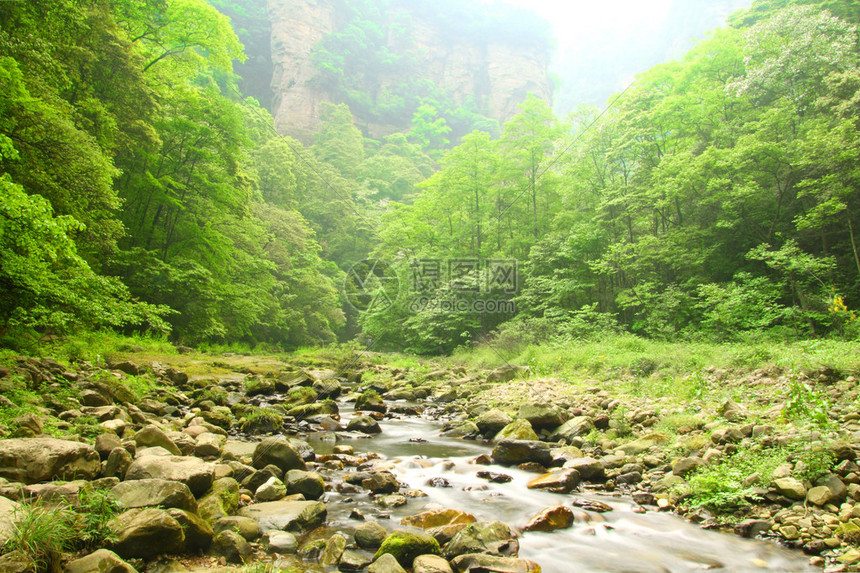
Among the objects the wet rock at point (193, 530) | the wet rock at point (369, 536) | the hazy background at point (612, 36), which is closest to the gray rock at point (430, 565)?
the wet rock at point (369, 536)

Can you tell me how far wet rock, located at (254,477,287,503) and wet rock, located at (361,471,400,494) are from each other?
1163mm

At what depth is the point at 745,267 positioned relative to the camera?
1526 cm

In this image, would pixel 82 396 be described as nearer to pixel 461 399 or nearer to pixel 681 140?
pixel 461 399

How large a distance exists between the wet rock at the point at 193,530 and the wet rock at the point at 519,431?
5067mm

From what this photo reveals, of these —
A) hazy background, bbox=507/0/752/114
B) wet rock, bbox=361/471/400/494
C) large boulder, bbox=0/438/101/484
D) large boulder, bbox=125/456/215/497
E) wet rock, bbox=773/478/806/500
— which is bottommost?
wet rock, bbox=361/471/400/494

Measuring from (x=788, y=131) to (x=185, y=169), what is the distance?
22.7m

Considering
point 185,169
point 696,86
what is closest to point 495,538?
point 185,169

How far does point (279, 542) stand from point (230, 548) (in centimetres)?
46

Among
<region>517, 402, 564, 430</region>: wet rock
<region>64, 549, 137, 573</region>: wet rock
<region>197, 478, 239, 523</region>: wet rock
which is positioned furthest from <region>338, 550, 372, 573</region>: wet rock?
<region>517, 402, 564, 430</region>: wet rock

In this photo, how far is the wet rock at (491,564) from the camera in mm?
3533

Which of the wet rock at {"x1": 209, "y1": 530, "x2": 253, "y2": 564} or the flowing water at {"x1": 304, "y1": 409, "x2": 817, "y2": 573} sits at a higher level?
the wet rock at {"x1": 209, "y1": 530, "x2": 253, "y2": 564}

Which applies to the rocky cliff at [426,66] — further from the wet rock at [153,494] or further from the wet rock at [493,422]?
the wet rock at [153,494]

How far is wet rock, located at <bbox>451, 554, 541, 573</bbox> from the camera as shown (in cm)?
353

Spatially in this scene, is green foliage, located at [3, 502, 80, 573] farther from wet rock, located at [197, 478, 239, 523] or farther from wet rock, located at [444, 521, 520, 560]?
wet rock, located at [444, 521, 520, 560]
